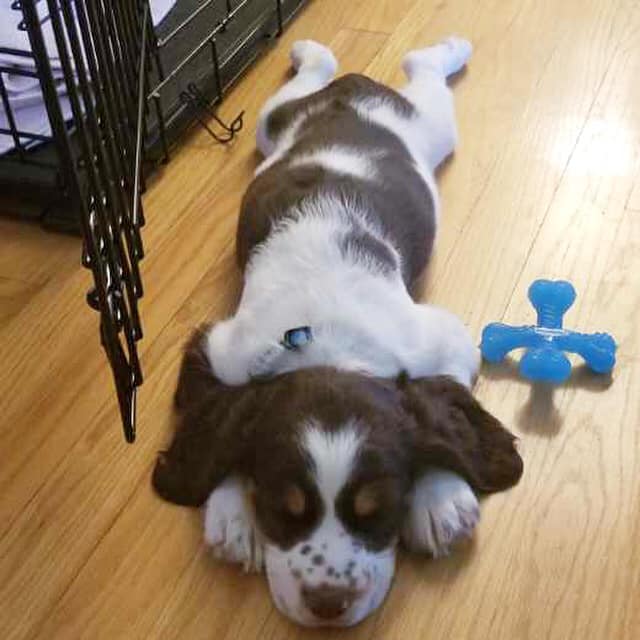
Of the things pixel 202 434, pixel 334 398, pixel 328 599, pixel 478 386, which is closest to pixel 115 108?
pixel 202 434

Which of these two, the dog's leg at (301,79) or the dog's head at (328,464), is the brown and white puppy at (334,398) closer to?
the dog's head at (328,464)

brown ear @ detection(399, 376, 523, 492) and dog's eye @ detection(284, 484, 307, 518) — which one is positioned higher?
dog's eye @ detection(284, 484, 307, 518)

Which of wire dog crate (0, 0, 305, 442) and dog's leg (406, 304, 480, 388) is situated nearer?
wire dog crate (0, 0, 305, 442)

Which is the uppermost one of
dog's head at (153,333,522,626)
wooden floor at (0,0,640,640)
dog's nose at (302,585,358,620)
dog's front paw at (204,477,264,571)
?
dog's head at (153,333,522,626)

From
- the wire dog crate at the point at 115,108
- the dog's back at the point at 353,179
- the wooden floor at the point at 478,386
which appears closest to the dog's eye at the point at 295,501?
the wooden floor at the point at 478,386

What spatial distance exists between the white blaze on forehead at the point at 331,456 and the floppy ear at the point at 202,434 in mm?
146

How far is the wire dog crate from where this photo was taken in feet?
4.71

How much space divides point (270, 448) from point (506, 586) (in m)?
0.44

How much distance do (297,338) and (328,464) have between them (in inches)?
10.2

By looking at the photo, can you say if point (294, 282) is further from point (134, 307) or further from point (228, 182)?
point (228, 182)

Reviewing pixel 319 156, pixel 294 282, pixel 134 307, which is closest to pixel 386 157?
pixel 319 156

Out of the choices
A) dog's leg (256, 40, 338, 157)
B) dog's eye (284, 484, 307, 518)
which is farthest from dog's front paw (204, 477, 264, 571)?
dog's leg (256, 40, 338, 157)

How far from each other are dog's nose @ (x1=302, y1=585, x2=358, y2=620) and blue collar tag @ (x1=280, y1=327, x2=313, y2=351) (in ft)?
1.21

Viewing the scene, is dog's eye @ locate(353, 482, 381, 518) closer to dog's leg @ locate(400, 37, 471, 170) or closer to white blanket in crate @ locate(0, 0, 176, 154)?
dog's leg @ locate(400, 37, 471, 170)
